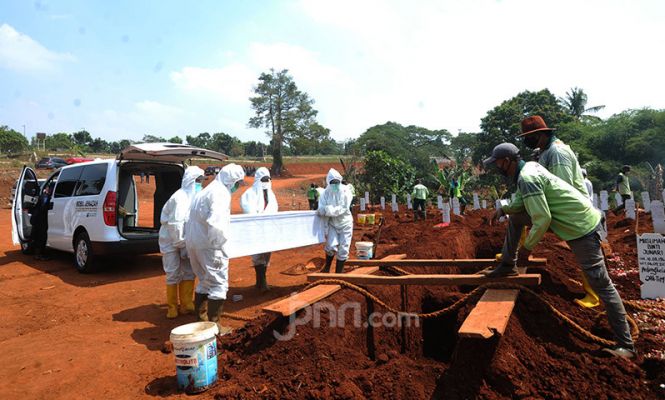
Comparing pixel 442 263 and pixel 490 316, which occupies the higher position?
pixel 442 263

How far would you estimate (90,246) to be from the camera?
7.12 metres

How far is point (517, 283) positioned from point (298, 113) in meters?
42.8

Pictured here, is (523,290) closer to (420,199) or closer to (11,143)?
(420,199)

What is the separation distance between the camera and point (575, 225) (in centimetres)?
321

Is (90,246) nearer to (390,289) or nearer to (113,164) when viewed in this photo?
(113,164)

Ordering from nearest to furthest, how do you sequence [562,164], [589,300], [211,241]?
[562,164] → [589,300] → [211,241]

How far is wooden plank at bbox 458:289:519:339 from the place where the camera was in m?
2.64

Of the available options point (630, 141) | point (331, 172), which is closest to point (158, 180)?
point (331, 172)

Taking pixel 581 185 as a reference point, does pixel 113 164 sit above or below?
above

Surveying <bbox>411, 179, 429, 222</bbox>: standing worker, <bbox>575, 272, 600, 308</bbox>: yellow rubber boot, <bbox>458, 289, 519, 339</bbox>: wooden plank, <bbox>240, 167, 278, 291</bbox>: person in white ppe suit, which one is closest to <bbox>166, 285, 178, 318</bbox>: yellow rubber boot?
<bbox>240, 167, 278, 291</bbox>: person in white ppe suit

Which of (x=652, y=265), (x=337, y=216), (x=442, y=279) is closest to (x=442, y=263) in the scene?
(x=442, y=279)

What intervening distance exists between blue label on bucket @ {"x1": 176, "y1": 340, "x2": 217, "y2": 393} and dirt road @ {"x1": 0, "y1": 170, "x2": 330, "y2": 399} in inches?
6.1

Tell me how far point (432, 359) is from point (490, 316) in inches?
73.6

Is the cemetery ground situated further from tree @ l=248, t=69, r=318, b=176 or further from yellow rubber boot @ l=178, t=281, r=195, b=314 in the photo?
tree @ l=248, t=69, r=318, b=176
